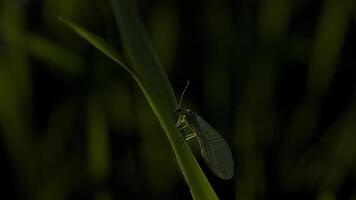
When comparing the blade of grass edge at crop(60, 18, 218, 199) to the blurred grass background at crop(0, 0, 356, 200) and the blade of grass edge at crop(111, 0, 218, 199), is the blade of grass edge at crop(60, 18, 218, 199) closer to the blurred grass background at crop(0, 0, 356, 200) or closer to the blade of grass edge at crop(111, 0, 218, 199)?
the blade of grass edge at crop(111, 0, 218, 199)

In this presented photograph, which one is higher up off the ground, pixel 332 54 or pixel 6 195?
pixel 332 54

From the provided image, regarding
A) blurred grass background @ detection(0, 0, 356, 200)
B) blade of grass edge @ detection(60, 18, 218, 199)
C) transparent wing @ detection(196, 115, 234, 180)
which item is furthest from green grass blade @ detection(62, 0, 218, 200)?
blurred grass background @ detection(0, 0, 356, 200)

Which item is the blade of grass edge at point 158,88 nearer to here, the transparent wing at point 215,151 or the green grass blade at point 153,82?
the green grass blade at point 153,82

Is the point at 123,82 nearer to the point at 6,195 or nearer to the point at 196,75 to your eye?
the point at 196,75

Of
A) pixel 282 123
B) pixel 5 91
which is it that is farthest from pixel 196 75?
pixel 5 91

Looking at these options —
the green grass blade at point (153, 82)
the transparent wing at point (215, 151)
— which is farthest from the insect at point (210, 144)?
the green grass blade at point (153, 82)

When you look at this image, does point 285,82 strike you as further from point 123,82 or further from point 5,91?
point 5,91

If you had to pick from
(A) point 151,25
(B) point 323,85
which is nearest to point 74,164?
(A) point 151,25

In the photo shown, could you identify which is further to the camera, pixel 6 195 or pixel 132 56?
pixel 6 195
